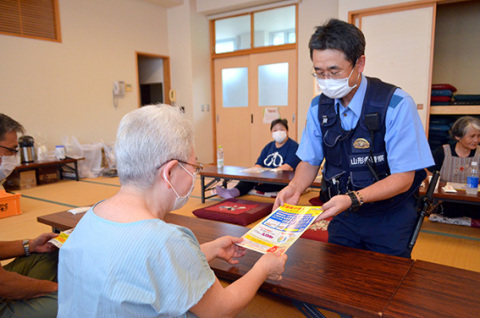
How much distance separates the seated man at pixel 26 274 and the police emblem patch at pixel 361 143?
4.68 feet

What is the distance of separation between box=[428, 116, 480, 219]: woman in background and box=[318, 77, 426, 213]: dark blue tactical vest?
2128mm

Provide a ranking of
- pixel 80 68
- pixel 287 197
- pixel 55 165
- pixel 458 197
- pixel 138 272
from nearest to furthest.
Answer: pixel 138 272
pixel 287 197
pixel 458 197
pixel 55 165
pixel 80 68

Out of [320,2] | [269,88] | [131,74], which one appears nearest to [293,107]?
[269,88]

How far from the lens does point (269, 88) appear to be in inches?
258

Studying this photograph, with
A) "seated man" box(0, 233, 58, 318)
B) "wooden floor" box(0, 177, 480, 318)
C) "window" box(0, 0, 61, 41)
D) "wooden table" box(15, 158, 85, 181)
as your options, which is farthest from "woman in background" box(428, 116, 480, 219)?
"window" box(0, 0, 61, 41)

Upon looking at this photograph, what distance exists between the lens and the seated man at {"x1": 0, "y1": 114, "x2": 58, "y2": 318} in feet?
4.41

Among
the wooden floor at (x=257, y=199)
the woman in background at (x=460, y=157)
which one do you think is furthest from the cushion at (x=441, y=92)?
the wooden floor at (x=257, y=199)

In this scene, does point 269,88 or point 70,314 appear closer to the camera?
point 70,314

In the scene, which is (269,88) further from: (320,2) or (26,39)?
(26,39)

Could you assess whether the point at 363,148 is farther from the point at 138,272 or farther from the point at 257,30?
the point at 257,30

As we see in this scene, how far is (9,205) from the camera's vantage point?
11.7 feet

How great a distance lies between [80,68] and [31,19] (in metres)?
0.99

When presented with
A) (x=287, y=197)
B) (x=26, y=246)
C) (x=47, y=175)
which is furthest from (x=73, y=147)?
(x=287, y=197)

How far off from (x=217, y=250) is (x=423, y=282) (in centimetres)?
69
